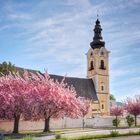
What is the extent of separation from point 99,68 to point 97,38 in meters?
7.13

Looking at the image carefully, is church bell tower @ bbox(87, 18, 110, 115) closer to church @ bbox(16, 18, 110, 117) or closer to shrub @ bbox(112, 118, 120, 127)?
church @ bbox(16, 18, 110, 117)

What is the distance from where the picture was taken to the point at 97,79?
7325cm

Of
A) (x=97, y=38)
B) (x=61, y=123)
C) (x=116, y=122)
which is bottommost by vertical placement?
(x=61, y=123)

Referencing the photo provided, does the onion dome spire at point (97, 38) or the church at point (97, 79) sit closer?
the church at point (97, 79)

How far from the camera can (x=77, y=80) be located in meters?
71.7

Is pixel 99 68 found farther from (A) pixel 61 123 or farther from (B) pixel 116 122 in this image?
(A) pixel 61 123

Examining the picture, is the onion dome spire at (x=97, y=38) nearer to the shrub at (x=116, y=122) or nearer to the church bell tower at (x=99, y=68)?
the church bell tower at (x=99, y=68)

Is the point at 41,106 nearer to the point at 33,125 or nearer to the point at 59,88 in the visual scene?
the point at 59,88

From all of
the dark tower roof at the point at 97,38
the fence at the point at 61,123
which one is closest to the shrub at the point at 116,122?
the fence at the point at 61,123

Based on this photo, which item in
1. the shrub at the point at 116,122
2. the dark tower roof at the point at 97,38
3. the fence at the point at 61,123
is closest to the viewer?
the fence at the point at 61,123

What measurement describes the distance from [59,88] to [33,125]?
901 centimetres

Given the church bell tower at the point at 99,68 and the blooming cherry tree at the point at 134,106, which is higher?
the church bell tower at the point at 99,68

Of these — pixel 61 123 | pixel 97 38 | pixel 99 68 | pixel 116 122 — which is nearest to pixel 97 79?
pixel 99 68

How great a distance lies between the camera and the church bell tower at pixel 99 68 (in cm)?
7256
